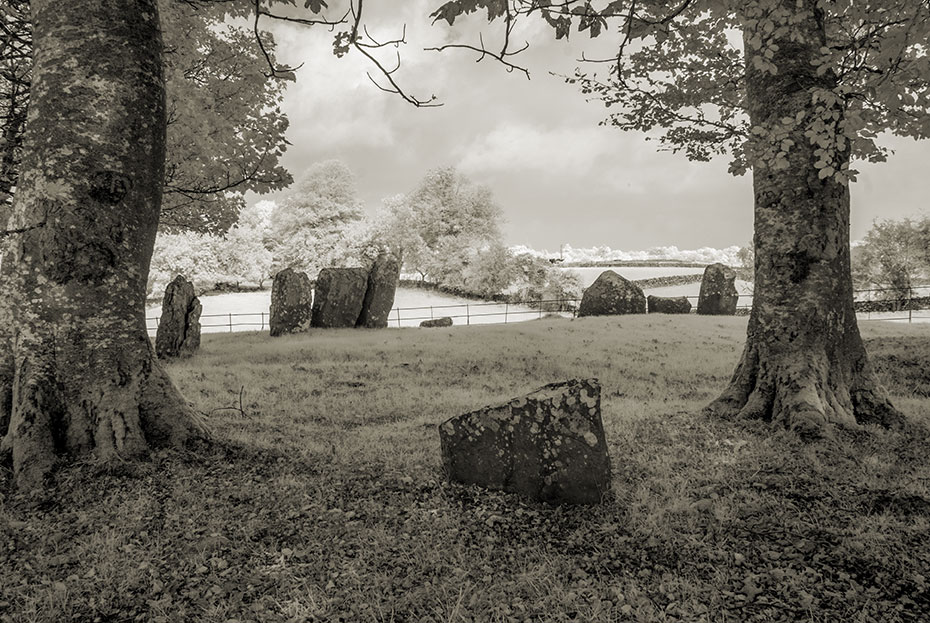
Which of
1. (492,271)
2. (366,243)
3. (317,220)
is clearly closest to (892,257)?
(492,271)

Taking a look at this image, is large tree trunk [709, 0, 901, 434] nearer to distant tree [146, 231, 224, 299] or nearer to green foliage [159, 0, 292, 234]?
green foliage [159, 0, 292, 234]

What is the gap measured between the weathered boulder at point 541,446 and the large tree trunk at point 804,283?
3315 millimetres

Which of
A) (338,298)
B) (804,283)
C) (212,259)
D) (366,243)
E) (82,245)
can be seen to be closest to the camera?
(82,245)

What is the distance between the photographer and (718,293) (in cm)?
2822

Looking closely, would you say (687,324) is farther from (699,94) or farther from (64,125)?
(64,125)

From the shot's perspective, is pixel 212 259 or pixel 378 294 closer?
pixel 378 294

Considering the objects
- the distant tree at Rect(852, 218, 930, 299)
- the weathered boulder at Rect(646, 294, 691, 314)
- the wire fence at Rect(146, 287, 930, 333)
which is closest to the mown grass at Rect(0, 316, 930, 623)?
A: the weathered boulder at Rect(646, 294, 691, 314)

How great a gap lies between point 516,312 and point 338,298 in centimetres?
1540

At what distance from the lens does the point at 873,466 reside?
499 centimetres

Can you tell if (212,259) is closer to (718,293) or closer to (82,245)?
(718,293)

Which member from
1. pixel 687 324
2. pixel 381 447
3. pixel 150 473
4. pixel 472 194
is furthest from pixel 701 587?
pixel 472 194

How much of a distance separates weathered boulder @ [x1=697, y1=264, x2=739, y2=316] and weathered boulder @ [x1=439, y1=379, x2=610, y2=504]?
1032 inches

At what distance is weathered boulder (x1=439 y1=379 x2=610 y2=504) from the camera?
175 inches

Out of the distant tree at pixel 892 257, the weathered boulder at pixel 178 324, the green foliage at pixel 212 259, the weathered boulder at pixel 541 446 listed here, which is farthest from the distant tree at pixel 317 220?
the weathered boulder at pixel 541 446
